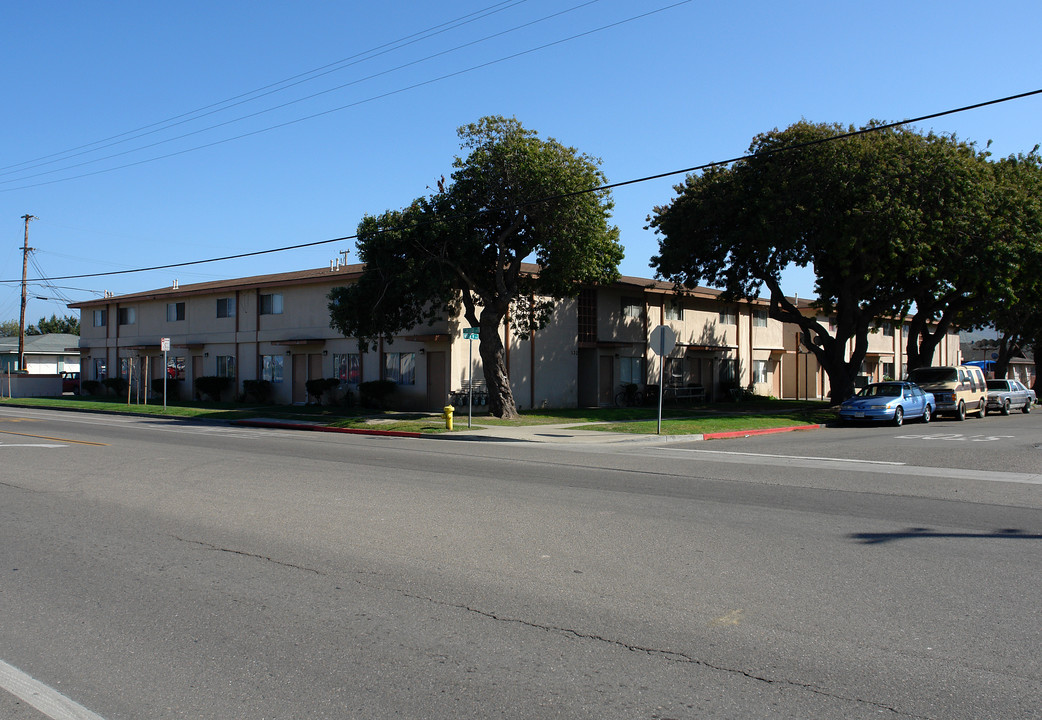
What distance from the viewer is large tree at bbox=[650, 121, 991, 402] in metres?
29.2

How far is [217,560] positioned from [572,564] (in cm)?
323

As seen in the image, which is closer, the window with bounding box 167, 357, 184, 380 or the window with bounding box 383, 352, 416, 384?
the window with bounding box 383, 352, 416, 384

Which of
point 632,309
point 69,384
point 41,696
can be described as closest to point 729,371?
point 632,309

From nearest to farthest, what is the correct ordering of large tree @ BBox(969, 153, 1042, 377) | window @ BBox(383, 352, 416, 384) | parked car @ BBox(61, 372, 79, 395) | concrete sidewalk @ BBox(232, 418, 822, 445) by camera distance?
concrete sidewalk @ BBox(232, 418, 822, 445) → large tree @ BBox(969, 153, 1042, 377) → window @ BBox(383, 352, 416, 384) → parked car @ BBox(61, 372, 79, 395)

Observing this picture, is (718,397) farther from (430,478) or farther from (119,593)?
(119,593)

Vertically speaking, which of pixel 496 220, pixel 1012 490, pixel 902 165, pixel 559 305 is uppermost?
pixel 902 165

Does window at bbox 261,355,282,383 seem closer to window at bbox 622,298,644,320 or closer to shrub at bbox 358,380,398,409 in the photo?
shrub at bbox 358,380,398,409

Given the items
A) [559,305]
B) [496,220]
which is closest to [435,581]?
[496,220]

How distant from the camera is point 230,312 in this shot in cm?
3934

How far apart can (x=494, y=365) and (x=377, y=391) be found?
19.4 feet

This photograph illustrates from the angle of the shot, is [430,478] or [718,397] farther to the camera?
[718,397]

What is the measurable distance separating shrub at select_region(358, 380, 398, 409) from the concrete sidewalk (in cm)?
469

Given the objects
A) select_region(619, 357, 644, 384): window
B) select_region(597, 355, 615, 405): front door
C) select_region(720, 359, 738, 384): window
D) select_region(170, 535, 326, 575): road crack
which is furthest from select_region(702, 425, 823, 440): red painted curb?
select_region(170, 535, 326, 575): road crack

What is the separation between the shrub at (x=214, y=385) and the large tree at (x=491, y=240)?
1325cm
